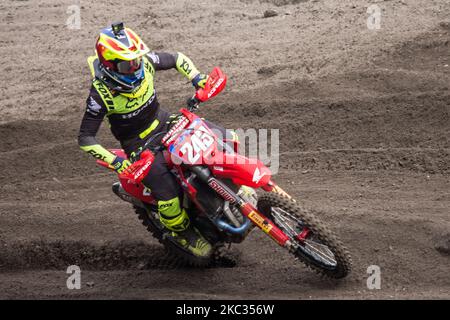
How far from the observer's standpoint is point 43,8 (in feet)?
54.0

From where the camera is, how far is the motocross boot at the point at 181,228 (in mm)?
7273

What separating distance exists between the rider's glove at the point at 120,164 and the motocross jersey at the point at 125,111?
2.2 inches

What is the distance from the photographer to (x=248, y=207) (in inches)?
263

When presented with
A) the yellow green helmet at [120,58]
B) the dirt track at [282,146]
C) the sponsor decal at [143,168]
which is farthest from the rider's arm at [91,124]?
the dirt track at [282,146]

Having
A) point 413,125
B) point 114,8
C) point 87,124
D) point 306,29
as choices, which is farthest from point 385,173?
point 114,8

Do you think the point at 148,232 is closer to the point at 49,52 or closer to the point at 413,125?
the point at 413,125

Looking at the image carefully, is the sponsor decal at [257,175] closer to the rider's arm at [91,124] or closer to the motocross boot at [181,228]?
the motocross boot at [181,228]

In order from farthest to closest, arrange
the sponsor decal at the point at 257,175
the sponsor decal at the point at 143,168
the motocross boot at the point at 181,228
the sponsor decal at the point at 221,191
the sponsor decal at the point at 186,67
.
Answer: the sponsor decal at the point at 186,67, the motocross boot at the point at 181,228, the sponsor decal at the point at 221,191, the sponsor decal at the point at 257,175, the sponsor decal at the point at 143,168

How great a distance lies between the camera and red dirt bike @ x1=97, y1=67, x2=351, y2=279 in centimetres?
651

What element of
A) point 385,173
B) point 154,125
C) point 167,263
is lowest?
point 167,263

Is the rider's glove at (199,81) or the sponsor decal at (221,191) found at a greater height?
the rider's glove at (199,81)

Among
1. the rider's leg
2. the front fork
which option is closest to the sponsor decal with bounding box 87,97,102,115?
the rider's leg

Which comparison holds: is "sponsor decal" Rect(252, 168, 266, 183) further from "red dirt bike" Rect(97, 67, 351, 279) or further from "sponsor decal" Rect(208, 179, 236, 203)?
"sponsor decal" Rect(208, 179, 236, 203)
